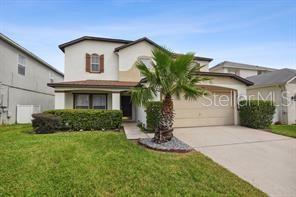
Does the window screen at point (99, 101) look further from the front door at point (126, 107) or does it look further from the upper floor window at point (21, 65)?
the upper floor window at point (21, 65)

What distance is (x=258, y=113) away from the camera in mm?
12453

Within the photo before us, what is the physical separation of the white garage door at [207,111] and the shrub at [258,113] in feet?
3.70

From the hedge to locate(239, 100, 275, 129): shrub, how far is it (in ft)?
27.3

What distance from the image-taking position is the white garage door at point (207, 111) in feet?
42.2

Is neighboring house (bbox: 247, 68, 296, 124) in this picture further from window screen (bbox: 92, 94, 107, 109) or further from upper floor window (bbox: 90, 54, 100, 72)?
upper floor window (bbox: 90, 54, 100, 72)

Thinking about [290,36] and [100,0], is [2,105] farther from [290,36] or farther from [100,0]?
[290,36]

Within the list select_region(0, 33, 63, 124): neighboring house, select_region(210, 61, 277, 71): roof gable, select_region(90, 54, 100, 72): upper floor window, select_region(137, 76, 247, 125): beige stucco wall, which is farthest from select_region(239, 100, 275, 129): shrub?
select_region(0, 33, 63, 124): neighboring house

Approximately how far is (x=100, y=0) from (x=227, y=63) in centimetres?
2156

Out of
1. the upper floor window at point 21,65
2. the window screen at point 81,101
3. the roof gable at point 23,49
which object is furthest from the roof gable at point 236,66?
the upper floor window at point 21,65

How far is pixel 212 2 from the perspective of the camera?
11.7 meters

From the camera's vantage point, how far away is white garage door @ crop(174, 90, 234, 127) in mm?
12867

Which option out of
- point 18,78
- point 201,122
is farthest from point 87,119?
point 18,78

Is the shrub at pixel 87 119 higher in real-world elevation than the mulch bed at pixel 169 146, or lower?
higher

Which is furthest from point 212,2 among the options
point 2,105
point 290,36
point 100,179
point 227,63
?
point 227,63
